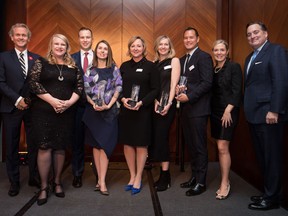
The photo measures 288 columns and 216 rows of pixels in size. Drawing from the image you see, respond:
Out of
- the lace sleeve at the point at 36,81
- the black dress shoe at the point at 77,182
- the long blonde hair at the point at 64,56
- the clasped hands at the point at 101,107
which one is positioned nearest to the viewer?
the lace sleeve at the point at 36,81

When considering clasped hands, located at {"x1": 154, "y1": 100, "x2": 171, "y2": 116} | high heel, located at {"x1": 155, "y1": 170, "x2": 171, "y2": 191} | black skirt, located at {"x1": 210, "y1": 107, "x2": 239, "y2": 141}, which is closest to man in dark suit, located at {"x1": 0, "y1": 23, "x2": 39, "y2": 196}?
clasped hands, located at {"x1": 154, "y1": 100, "x2": 171, "y2": 116}

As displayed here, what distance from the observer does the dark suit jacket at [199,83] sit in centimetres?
314

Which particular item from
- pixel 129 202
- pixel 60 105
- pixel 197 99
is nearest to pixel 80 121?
pixel 60 105

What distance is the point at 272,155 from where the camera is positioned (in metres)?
2.73

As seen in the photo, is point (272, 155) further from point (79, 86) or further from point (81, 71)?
point (81, 71)

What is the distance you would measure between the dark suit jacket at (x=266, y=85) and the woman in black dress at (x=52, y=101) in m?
1.66

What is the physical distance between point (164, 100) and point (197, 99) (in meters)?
0.35

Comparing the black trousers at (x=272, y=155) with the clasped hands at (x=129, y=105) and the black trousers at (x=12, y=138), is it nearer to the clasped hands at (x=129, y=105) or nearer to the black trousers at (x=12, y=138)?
the clasped hands at (x=129, y=105)

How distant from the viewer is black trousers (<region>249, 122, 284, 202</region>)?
2.72 m

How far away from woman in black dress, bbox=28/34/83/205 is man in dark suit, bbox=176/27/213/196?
1150 millimetres

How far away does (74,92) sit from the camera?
3.02 meters

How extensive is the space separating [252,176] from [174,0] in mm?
2941

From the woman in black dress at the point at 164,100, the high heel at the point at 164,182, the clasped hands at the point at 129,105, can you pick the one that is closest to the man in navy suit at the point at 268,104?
the woman in black dress at the point at 164,100

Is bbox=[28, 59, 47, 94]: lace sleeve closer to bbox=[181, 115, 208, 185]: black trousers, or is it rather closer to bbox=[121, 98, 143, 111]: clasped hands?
bbox=[121, 98, 143, 111]: clasped hands
